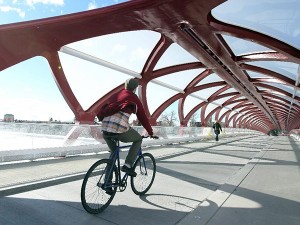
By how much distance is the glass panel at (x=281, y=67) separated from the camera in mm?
20625

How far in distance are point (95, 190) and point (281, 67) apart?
66.6 ft

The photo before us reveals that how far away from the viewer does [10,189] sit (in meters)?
4.87

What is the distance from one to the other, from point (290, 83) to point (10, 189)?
922 inches

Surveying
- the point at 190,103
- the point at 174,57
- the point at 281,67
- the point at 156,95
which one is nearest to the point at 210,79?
the point at 156,95

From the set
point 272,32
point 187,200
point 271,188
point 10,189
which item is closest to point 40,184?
point 10,189

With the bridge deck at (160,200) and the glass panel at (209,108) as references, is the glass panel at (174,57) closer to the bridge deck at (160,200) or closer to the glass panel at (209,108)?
the bridge deck at (160,200)

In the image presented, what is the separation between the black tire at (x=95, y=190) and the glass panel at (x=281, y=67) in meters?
19.0

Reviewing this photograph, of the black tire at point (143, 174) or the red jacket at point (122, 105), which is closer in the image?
the red jacket at point (122, 105)

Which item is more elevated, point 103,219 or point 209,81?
point 209,81

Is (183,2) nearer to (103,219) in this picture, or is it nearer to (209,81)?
(103,219)

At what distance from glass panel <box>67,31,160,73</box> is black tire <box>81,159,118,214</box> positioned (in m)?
12.9

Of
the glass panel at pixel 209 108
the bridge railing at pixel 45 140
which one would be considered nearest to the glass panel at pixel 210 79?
the glass panel at pixel 209 108

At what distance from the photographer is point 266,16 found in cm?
1352

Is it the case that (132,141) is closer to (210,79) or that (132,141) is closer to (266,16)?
(266,16)
